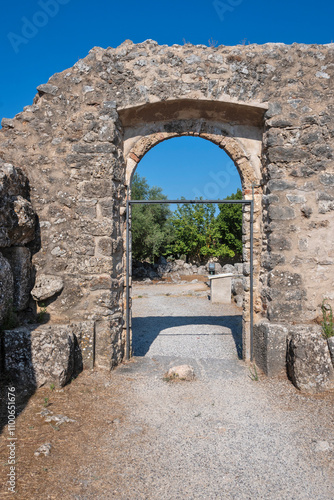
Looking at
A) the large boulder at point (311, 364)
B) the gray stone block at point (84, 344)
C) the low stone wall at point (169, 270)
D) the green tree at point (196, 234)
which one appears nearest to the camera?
the large boulder at point (311, 364)

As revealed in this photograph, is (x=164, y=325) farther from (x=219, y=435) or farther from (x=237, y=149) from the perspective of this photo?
(x=219, y=435)

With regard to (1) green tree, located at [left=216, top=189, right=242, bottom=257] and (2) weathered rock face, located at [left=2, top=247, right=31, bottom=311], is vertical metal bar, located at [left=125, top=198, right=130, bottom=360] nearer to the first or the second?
(2) weathered rock face, located at [left=2, top=247, right=31, bottom=311]

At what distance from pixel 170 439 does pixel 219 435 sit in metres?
0.42

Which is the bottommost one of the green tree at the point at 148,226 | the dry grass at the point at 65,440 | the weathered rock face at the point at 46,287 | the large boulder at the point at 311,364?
the dry grass at the point at 65,440

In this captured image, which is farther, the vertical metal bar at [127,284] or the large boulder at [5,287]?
the vertical metal bar at [127,284]

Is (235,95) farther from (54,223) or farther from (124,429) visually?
(124,429)

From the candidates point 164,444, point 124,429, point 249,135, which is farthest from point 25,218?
point 249,135

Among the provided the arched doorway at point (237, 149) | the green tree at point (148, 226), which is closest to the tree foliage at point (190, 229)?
the green tree at point (148, 226)

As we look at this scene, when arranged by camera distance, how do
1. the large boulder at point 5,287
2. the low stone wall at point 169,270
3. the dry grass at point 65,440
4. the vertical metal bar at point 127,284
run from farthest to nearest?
the low stone wall at point 169,270
the vertical metal bar at point 127,284
the large boulder at point 5,287
the dry grass at point 65,440

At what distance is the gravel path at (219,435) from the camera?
229cm

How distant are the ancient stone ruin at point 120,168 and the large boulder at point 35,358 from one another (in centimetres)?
47

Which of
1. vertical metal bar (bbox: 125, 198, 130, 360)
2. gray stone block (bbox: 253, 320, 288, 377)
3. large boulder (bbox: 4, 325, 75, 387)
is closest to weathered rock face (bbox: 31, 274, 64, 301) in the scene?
large boulder (bbox: 4, 325, 75, 387)

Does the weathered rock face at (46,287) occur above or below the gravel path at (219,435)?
above

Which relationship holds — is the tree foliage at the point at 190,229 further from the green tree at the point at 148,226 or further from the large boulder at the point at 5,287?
the large boulder at the point at 5,287
